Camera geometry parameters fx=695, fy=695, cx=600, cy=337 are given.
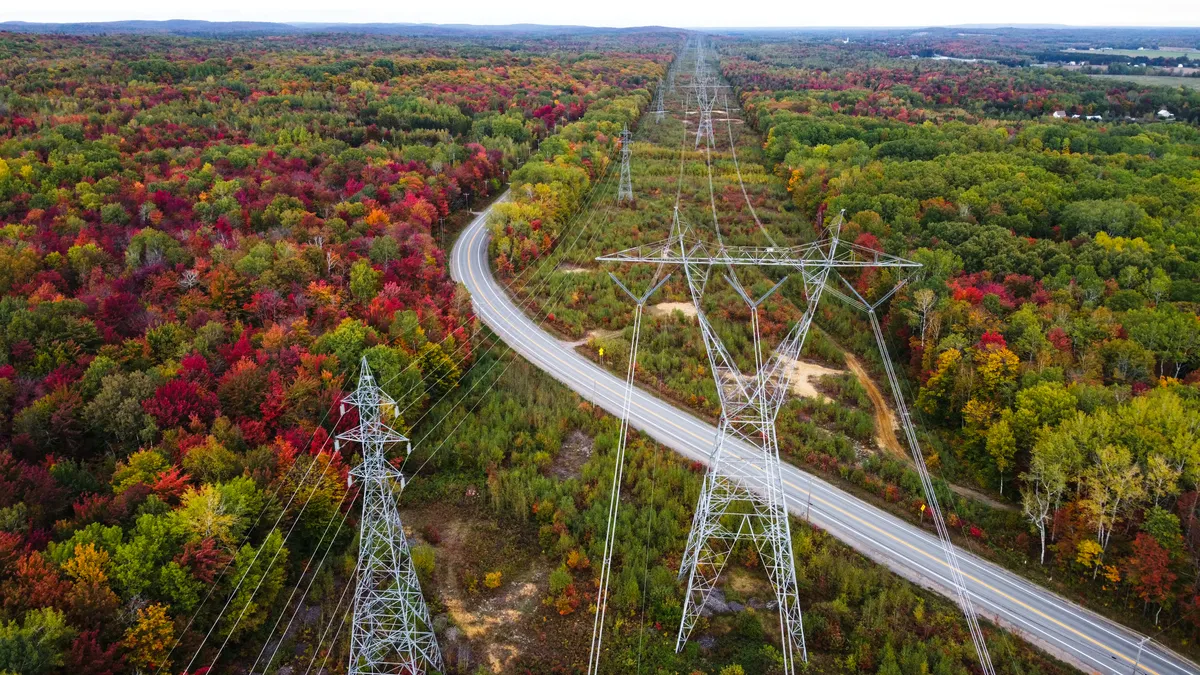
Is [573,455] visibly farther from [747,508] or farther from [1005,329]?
[1005,329]

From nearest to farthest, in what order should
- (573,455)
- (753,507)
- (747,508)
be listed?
(753,507) → (747,508) → (573,455)

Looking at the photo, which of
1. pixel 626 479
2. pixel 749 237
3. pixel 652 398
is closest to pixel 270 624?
pixel 626 479

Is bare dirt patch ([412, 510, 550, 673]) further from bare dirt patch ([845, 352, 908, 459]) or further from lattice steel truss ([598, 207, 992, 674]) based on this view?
bare dirt patch ([845, 352, 908, 459])

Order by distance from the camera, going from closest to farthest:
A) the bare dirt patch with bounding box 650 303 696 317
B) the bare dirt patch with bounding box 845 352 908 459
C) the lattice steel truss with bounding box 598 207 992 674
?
the lattice steel truss with bounding box 598 207 992 674
the bare dirt patch with bounding box 845 352 908 459
the bare dirt patch with bounding box 650 303 696 317

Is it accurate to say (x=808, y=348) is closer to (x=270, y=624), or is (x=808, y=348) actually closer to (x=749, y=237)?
(x=749, y=237)

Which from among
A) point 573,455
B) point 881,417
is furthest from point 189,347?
point 881,417

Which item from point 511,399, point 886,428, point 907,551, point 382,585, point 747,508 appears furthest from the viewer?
point 511,399

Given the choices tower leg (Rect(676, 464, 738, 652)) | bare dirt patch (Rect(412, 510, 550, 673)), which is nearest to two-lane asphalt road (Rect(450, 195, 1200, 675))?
tower leg (Rect(676, 464, 738, 652))
